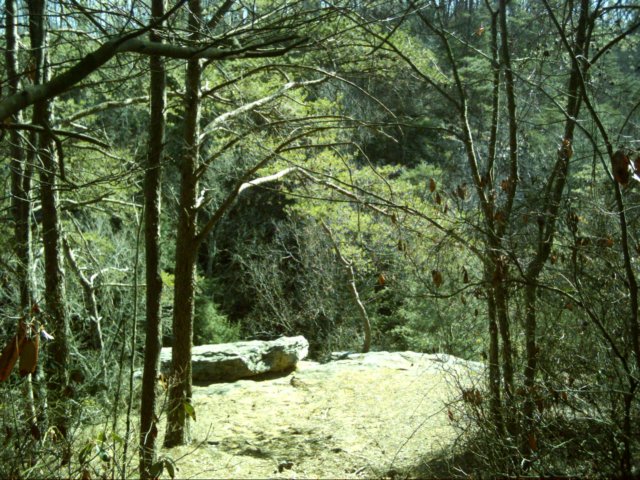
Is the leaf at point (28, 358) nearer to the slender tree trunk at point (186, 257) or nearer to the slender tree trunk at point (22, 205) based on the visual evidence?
the slender tree trunk at point (22, 205)

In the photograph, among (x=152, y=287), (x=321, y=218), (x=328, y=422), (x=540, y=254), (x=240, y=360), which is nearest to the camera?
(x=540, y=254)

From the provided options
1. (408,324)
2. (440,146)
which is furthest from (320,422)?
(440,146)

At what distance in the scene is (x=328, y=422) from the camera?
26.1ft

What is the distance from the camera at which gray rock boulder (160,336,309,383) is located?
10.2 metres

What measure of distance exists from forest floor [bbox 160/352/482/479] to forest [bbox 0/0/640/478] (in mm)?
554

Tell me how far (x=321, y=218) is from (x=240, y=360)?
358cm

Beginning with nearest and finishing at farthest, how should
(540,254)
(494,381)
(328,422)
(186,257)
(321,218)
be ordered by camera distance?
(540,254) → (494,381) → (186,257) → (328,422) → (321,218)

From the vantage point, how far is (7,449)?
359 cm

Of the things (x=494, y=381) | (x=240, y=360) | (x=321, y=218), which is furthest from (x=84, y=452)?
(x=321, y=218)

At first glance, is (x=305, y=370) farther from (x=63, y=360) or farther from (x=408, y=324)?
(x=63, y=360)

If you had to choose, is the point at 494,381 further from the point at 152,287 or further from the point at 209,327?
the point at 209,327

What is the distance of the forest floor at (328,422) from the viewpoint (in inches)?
256

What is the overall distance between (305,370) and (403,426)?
11.5ft

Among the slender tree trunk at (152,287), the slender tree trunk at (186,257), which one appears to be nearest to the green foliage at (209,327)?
the slender tree trunk at (186,257)
